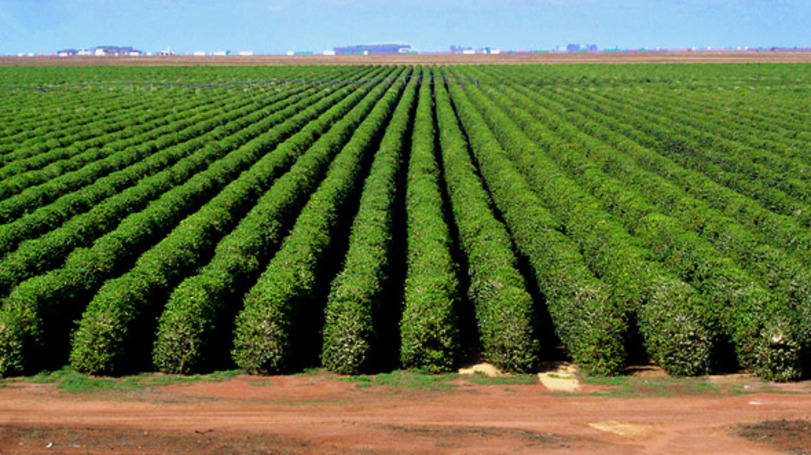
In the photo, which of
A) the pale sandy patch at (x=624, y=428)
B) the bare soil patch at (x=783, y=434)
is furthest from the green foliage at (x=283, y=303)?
the bare soil patch at (x=783, y=434)

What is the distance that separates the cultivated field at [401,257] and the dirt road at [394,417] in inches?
30.2

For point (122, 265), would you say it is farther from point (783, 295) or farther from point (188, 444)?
point (783, 295)

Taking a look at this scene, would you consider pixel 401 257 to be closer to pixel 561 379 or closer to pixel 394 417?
pixel 561 379

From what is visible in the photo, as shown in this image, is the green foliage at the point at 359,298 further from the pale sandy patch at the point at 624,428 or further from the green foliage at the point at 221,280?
the pale sandy patch at the point at 624,428

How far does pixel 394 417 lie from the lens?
10.7 m

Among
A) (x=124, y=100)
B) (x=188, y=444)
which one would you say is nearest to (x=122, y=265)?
(x=188, y=444)

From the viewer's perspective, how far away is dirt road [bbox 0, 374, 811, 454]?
9.61m

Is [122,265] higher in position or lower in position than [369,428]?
higher

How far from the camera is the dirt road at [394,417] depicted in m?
9.61

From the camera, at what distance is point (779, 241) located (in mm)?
17797

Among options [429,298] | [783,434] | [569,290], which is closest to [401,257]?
[429,298]

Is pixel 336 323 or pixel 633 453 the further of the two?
pixel 336 323

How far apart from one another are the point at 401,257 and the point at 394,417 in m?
7.76

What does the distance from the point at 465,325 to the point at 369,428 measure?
188 inches
